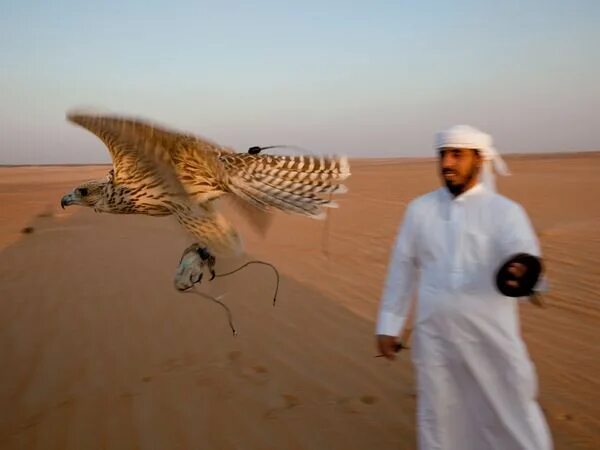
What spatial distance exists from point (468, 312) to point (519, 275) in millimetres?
308

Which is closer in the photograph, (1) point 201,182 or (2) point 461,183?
(2) point 461,183

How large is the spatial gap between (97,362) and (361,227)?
23.6 feet

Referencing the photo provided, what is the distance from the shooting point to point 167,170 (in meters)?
2.79

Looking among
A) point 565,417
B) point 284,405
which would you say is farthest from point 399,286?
point 565,417

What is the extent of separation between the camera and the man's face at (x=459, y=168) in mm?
2201

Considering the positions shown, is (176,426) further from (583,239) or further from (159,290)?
(583,239)

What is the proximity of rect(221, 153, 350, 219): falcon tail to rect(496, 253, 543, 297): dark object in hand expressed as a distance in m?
1.27

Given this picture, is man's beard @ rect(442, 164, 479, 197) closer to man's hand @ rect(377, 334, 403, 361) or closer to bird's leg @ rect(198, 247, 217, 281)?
man's hand @ rect(377, 334, 403, 361)

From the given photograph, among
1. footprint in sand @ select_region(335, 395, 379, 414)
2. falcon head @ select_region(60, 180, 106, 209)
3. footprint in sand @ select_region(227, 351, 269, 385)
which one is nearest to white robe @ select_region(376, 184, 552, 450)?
footprint in sand @ select_region(335, 395, 379, 414)

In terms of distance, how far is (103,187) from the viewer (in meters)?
3.17

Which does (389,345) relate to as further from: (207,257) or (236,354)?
(236,354)

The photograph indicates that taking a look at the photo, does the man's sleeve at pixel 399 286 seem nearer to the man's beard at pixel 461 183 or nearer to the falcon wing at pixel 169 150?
the man's beard at pixel 461 183

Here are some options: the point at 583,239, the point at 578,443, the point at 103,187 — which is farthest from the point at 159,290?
the point at 583,239

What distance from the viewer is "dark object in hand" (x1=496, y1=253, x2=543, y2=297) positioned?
187cm
